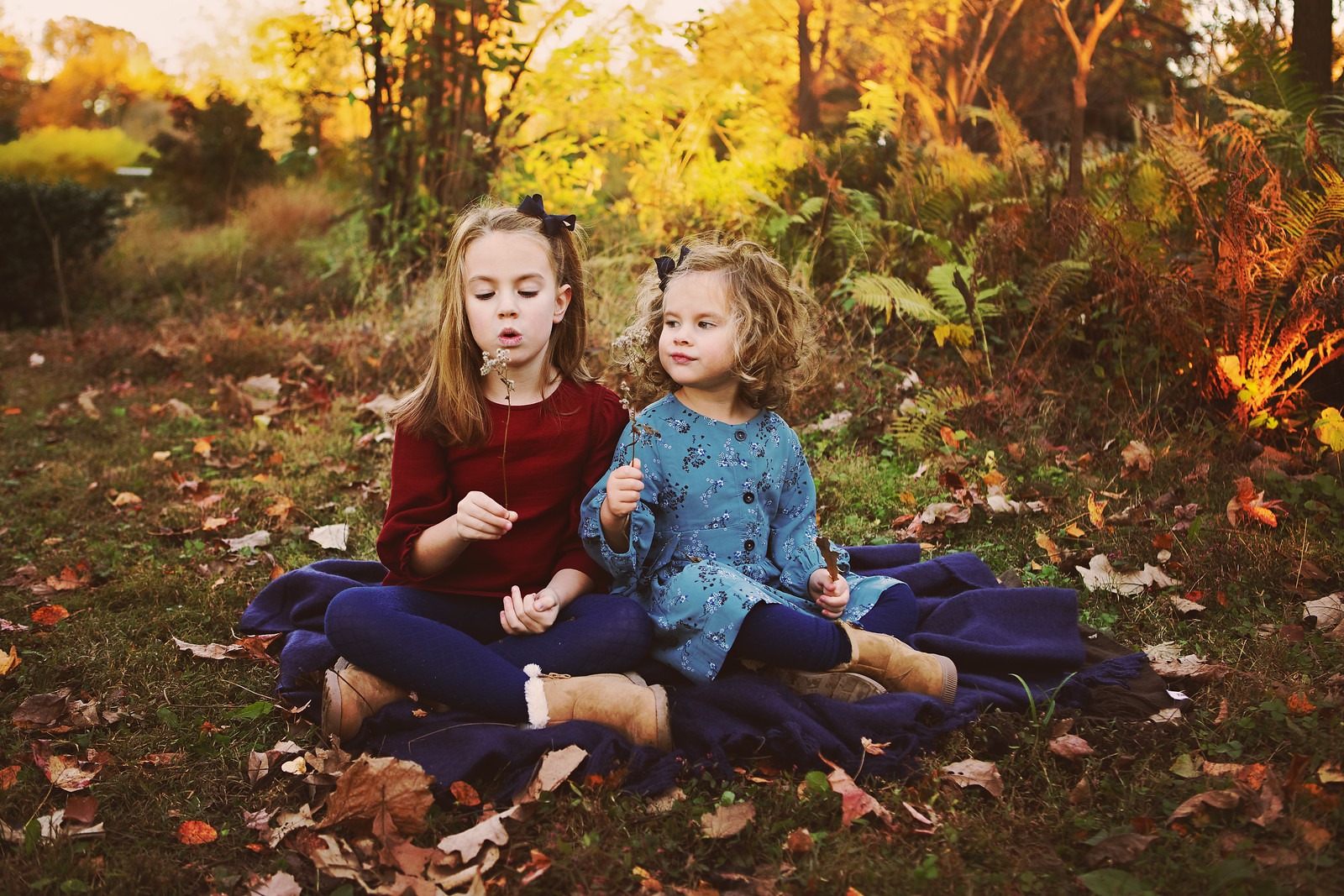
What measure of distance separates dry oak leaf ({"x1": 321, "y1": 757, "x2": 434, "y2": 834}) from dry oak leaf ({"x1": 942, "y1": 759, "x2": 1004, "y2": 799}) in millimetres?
1243

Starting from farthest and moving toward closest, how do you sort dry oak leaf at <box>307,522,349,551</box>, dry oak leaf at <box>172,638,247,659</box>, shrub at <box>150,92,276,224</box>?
shrub at <box>150,92,276,224</box> → dry oak leaf at <box>307,522,349,551</box> → dry oak leaf at <box>172,638,247,659</box>

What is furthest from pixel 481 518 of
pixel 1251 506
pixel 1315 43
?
pixel 1315 43

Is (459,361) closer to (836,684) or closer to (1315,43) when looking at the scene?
(836,684)

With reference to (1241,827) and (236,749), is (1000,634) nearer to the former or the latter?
(1241,827)

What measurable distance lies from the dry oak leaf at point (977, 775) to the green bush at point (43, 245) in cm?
859

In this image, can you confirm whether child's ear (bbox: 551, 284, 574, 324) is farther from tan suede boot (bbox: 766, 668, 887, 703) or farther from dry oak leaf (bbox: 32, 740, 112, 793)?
dry oak leaf (bbox: 32, 740, 112, 793)

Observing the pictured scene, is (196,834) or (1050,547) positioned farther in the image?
(1050,547)

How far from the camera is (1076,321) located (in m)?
5.21

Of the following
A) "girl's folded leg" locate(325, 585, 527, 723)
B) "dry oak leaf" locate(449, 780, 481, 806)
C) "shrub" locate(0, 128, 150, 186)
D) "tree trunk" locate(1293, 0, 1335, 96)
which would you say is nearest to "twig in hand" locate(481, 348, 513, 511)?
"girl's folded leg" locate(325, 585, 527, 723)

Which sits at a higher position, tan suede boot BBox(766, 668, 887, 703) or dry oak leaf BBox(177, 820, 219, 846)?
tan suede boot BBox(766, 668, 887, 703)

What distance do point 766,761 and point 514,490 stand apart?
3.51ft

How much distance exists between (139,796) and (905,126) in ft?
21.7

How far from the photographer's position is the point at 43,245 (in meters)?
8.91

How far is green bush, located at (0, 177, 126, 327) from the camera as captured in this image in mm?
8719
